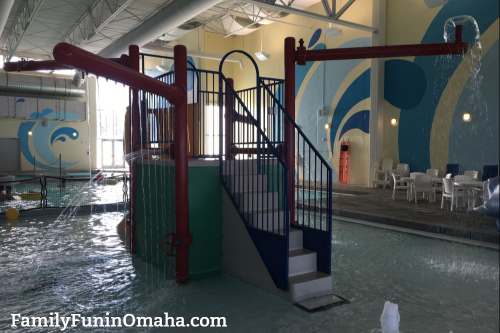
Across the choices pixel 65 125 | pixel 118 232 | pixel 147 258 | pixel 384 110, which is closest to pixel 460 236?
pixel 147 258

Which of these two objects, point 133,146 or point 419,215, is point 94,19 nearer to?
point 133,146

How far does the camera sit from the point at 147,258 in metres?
5.51

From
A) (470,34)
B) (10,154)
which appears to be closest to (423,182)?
(470,34)

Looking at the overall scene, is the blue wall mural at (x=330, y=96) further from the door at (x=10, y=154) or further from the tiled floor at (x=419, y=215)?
the door at (x=10, y=154)

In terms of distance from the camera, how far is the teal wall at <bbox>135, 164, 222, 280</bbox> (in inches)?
186

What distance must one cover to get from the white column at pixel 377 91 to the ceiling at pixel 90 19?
3.12 meters

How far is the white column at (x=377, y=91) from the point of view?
43.8 ft

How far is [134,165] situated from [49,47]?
50.9 ft

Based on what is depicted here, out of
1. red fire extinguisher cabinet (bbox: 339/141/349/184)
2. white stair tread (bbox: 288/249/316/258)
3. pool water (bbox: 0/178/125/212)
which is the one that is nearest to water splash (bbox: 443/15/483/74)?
red fire extinguisher cabinet (bbox: 339/141/349/184)

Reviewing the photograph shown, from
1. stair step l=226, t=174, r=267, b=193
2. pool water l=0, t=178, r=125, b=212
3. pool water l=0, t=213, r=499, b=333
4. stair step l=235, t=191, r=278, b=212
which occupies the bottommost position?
pool water l=0, t=213, r=499, b=333

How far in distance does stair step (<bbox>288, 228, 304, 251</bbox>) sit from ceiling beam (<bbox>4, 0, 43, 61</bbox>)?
11.1 metres

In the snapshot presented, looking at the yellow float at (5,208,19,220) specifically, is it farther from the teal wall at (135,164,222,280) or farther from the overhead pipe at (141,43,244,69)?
the overhead pipe at (141,43,244,69)

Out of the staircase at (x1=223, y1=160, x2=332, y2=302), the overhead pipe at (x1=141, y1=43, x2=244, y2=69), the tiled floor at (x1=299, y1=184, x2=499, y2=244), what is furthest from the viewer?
the overhead pipe at (x1=141, y1=43, x2=244, y2=69)

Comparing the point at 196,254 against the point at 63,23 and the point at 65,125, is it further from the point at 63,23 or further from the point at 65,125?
the point at 65,125
